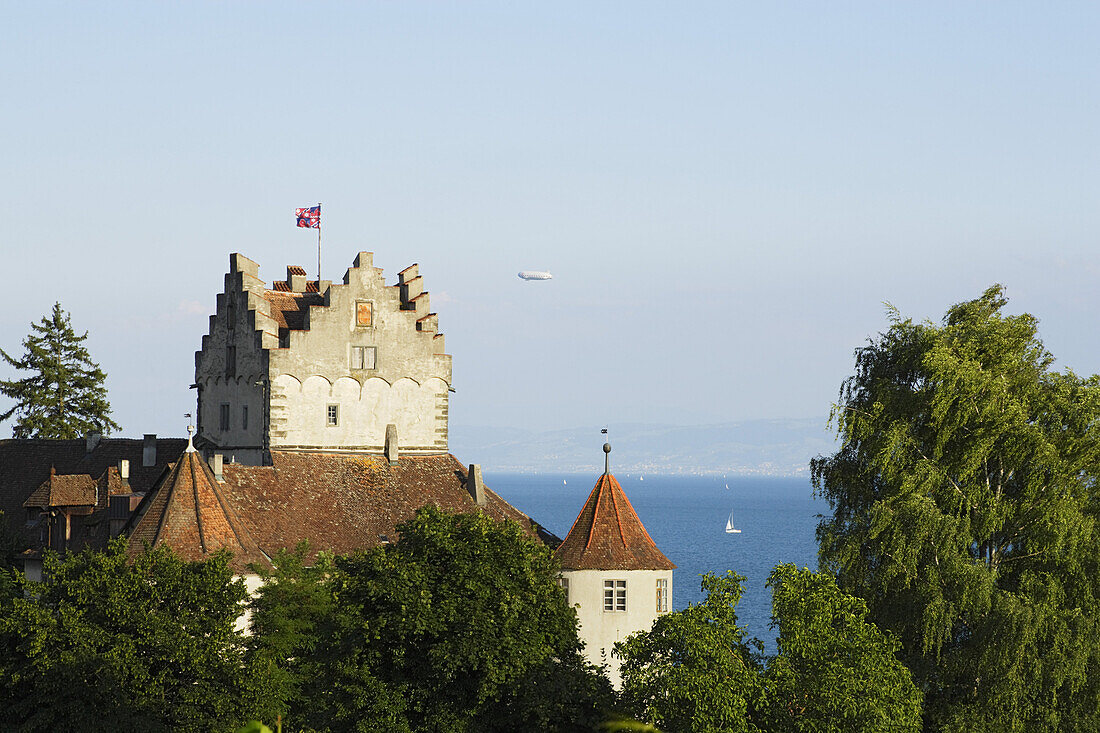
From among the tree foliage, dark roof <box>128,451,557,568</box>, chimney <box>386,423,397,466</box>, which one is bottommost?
the tree foliage

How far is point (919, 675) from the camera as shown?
40.8 metres

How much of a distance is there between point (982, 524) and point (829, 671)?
9.26 meters

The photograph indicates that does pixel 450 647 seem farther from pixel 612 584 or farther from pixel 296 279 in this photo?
pixel 296 279

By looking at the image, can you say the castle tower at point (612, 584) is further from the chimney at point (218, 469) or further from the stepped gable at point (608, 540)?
the chimney at point (218, 469)

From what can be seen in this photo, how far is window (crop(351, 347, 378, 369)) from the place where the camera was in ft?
195

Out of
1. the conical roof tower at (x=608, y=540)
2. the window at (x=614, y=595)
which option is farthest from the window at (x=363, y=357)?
the window at (x=614, y=595)

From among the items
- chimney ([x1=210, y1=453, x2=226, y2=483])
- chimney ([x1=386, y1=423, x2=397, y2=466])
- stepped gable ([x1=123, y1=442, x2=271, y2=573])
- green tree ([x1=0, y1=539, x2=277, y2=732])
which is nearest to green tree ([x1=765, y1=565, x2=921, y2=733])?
green tree ([x1=0, y1=539, x2=277, y2=732])

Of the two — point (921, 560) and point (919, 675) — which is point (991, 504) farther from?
point (919, 675)

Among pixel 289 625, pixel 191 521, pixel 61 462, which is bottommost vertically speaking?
pixel 289 625

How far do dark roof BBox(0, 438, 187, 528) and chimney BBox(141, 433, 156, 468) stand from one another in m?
0.20

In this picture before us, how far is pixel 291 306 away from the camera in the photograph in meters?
60.9

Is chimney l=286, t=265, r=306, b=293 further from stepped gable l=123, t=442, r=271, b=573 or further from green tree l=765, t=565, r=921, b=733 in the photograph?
green tree l=765, t=565, r=921, b=733

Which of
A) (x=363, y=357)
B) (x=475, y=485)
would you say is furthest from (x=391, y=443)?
(x=475, y=485)

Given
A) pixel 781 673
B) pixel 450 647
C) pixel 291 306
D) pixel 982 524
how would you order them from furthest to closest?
1. pixel 291 306
2. pixel 982 524
3. pixel 450 647
4. pixel 781 673
